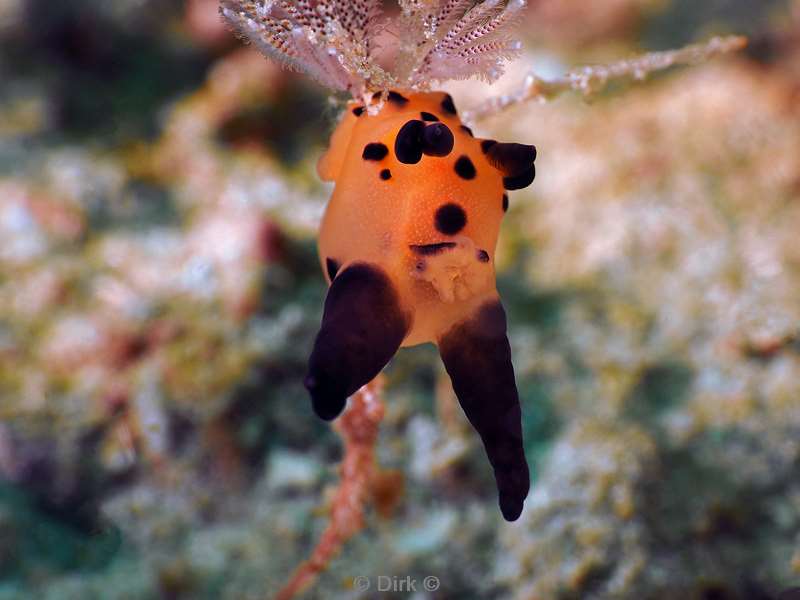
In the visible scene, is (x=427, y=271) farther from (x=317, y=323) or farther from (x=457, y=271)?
(x=317, y=323)

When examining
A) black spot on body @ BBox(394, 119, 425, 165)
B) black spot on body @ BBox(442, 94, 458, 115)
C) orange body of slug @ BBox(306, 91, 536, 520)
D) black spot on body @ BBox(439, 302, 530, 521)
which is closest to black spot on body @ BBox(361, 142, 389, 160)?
orange body of slug @ BBox(306, 91, 536, 520)

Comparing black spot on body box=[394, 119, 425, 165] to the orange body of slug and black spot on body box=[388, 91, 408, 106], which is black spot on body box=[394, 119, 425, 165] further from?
black spot on body box=[388, 91, 408, 106]

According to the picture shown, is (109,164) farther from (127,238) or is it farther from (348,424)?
(348,424)

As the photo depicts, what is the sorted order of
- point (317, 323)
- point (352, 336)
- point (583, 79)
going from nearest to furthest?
point (352, 336), point (583, 79), point (317, 323)

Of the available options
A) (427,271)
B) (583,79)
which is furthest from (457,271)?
(583,79)

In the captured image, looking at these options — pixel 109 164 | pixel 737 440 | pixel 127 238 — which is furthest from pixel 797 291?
pixel 109 164
